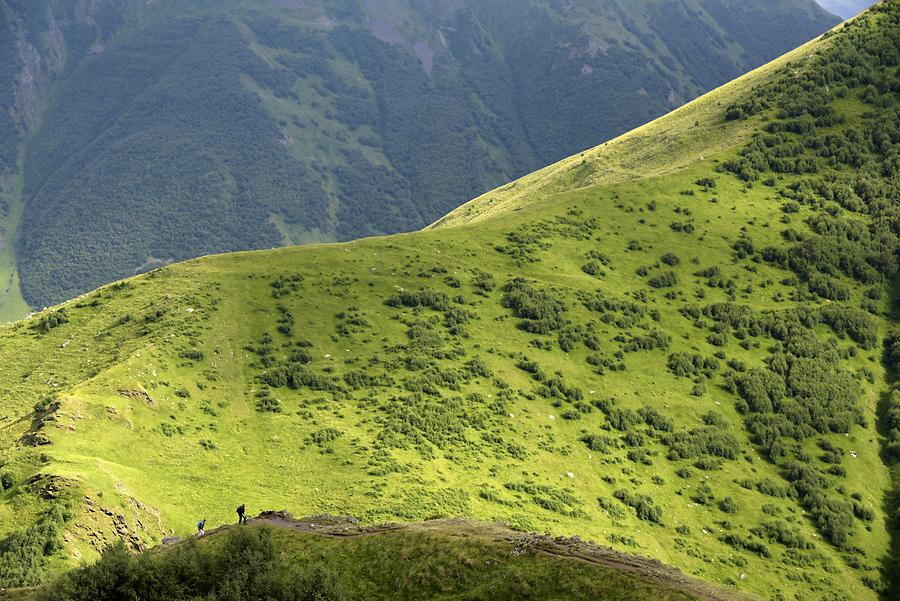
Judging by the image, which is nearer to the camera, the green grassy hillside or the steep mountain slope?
the green grassy hillside

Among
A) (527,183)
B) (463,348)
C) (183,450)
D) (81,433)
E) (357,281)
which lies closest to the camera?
(81,433)

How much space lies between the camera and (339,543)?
45.5m

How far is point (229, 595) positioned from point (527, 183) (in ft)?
540

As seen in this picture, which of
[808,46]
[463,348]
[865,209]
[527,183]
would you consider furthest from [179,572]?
[808,46]

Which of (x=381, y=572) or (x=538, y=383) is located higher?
(x=381, y=572)

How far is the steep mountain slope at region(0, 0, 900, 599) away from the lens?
6925 centimetres

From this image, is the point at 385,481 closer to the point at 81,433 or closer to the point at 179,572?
the point at 81,433

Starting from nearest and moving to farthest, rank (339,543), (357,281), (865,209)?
1. (339,543)
2. (357,281)
3. (865,209)

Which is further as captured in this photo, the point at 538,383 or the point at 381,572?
the point at 538,383

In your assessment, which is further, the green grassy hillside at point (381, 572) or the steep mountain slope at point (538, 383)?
the steep mountain slope at point (538, 383)

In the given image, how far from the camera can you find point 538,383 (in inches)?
3804

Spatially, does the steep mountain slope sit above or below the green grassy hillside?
below

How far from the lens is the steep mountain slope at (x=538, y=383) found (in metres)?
69.2

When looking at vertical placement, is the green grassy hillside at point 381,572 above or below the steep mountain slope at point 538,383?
above
